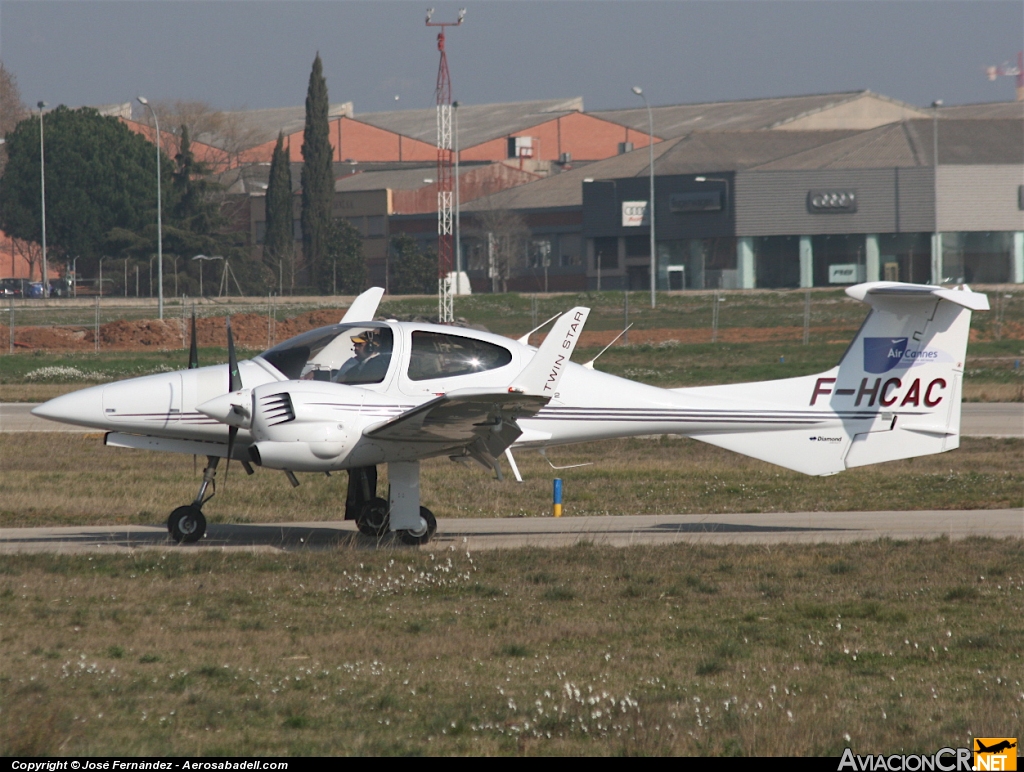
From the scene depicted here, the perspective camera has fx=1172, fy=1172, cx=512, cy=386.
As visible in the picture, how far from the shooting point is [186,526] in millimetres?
13469

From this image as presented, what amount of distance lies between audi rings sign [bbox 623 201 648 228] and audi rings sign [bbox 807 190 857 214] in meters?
11.6

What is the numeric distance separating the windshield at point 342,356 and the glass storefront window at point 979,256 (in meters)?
70.7

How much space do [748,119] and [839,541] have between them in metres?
93.9

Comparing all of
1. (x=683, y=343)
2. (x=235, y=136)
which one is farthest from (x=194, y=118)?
(x=683, y=343)

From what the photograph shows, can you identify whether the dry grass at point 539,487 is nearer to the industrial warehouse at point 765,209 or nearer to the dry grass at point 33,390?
the dry grass at point 33,390

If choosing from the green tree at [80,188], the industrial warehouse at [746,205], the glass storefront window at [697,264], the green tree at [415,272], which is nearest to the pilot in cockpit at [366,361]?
the industrial warehouse at [746,205]

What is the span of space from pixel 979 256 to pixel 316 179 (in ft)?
153

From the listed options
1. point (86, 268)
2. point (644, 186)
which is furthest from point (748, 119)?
point (86, 268)

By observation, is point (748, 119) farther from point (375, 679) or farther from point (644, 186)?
point (375, 679)

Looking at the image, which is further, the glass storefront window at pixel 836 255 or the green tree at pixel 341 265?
the green tree at pixel 341 265

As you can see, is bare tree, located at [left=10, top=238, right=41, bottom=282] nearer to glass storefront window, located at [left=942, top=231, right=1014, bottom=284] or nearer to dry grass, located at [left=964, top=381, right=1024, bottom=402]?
glass storefront window, located at [left=942, top=231, right=1014, bottom=284]

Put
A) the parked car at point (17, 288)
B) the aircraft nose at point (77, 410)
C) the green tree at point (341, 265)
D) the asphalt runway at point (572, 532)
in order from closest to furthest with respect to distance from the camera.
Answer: the aircraft nose at point (77, 410) → the asphalt runway at point (572, 532) → the parked car at point (17, 288) → the green tree at point (341, 265)

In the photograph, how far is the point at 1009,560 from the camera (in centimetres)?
1241

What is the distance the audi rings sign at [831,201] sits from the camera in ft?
255
